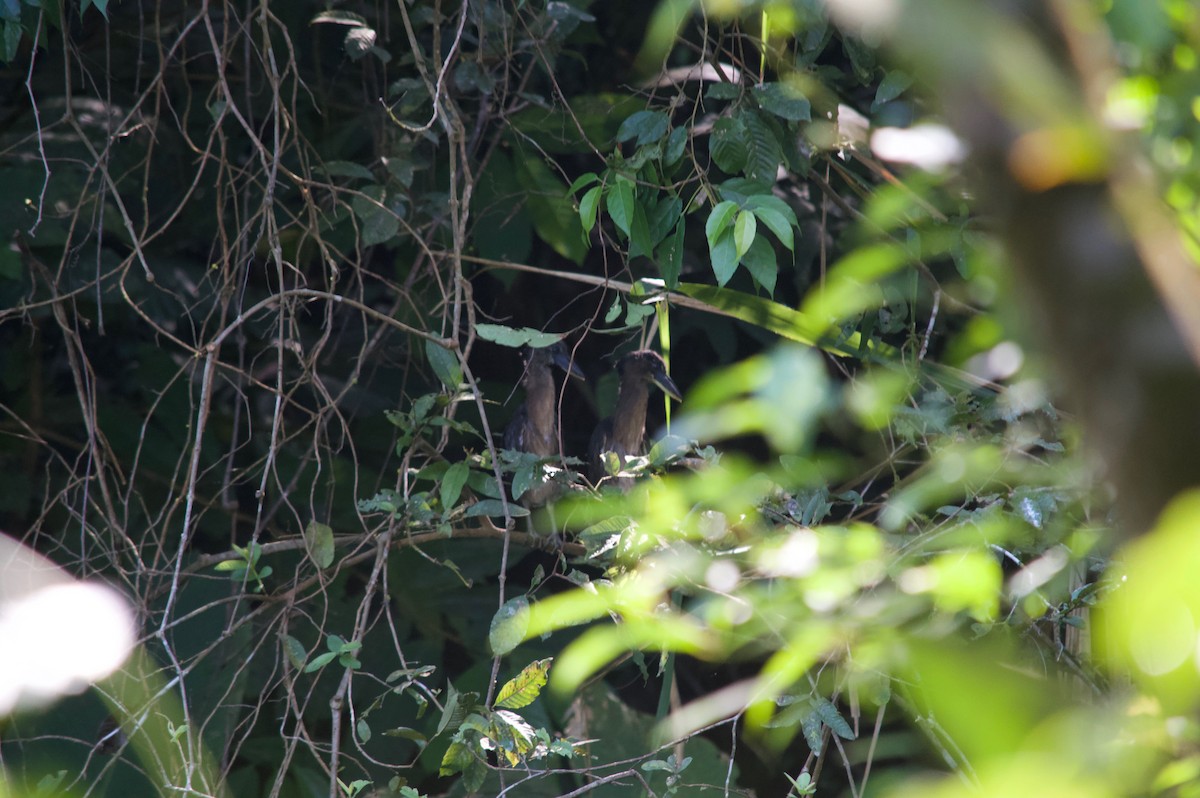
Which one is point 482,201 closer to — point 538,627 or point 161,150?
point 161,150

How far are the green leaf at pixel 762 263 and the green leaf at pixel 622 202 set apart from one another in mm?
312

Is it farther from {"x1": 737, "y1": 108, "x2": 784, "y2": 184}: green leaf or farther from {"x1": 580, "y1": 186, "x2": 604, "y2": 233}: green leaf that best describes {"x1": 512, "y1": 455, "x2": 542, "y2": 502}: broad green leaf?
{"x1": 737, "y1": 108, "x2": 784, "y2": 184}: green leaf

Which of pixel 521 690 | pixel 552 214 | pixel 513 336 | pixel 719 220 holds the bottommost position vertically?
pixel 521 690

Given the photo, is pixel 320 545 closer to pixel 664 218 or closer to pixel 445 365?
pixel 445 365

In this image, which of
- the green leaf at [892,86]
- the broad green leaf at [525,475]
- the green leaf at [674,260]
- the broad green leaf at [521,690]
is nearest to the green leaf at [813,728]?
the broad green leaf at [521,690]

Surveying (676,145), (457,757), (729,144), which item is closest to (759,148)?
(729,144)

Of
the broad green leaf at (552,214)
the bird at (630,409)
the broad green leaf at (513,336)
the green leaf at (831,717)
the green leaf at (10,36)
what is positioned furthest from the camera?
the bird at (630,409)

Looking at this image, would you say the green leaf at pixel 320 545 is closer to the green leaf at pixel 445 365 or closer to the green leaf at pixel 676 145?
the green leaf at pixel 445 365

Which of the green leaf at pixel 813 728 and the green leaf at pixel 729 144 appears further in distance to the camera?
the green leaf at pixel 729 144

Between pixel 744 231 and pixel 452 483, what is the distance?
952mm

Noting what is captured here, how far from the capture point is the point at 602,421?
4406 mm

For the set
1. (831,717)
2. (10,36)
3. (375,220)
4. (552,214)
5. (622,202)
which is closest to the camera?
(831,717)

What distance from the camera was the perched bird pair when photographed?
4184 mm

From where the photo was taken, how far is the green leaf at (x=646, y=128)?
284cm
